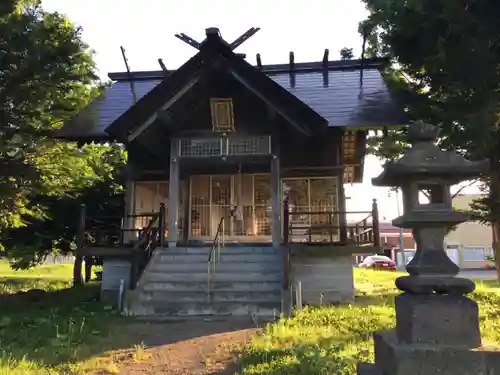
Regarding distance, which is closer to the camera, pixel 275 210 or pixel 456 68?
pixel 456 68

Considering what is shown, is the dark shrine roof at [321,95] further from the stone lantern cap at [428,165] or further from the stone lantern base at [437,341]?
the stone lantern base at [437,341]

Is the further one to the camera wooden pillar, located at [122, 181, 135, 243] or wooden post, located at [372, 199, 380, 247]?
wooden pillar, located at [122, 181, 135, 243]

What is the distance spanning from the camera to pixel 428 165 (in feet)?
15.8

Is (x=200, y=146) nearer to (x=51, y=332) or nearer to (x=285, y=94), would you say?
(x=285, y=94)

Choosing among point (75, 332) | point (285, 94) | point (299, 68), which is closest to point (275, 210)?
point (285, 94)

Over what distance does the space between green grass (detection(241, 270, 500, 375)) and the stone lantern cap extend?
253 centimetres

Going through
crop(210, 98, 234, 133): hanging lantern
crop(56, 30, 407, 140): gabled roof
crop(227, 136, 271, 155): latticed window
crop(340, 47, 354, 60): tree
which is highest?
crop(340, 47, 354, 60): tree

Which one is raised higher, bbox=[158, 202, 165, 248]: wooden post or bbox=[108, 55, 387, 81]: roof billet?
bbox=[108, 55, 387, 81]: roof billet

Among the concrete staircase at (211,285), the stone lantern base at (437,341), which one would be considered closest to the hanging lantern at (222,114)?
the concrete staircase at (211,285)

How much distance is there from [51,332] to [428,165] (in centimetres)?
709

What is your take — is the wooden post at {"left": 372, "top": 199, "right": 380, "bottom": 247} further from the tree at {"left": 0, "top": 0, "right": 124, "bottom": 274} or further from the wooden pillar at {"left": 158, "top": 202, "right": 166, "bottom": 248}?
the tree at {"left": 0, "top": 0, "right": 124, "bottom": 274}

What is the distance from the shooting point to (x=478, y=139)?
9.55 meters

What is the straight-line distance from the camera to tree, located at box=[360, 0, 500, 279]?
9.55 meters

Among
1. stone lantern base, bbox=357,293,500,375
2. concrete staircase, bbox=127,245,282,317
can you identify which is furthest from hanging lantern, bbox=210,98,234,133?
stone lantern base, bbox=357,293,500,375
